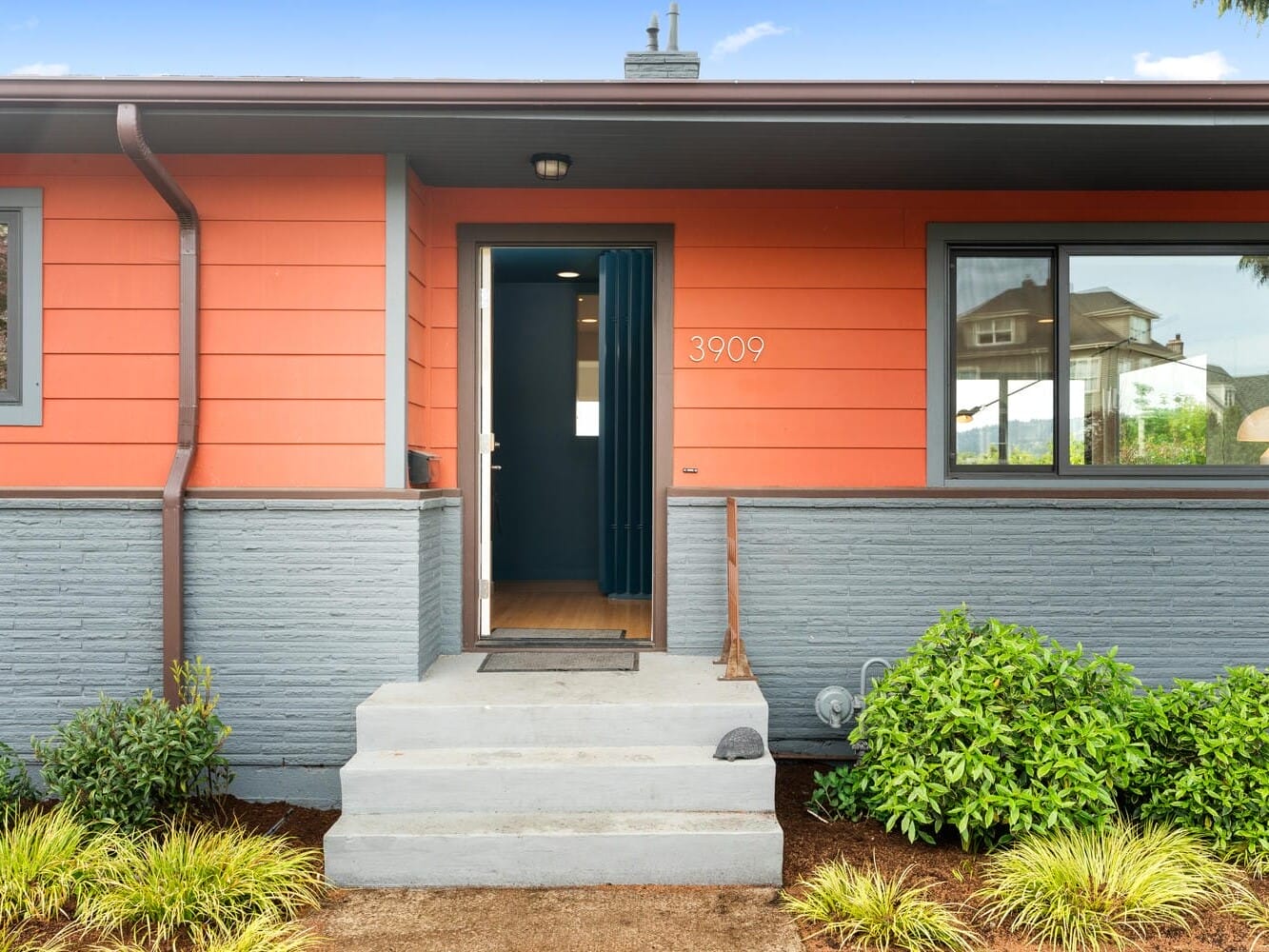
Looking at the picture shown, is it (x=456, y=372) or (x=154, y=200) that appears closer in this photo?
(x=154, y=200)

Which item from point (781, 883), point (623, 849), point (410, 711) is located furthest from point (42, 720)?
point (781, 883)

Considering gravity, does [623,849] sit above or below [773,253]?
below

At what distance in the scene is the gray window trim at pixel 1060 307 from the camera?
4418 millimetres

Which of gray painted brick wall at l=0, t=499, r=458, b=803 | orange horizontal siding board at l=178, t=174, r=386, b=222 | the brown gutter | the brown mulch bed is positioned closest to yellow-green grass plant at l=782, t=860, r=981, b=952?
the brown mulch bed

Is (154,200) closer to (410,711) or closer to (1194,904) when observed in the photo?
(410,711)

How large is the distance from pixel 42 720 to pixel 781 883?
123 inches

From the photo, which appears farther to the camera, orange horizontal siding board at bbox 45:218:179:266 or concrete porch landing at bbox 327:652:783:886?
orange horizontal siding board at bbox 45:218:179:266

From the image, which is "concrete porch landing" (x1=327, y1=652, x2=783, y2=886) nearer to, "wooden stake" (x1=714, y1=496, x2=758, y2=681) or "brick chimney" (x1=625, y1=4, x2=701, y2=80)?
"wooden stake" (x1=714, y1=496, x2=758, y2=681)

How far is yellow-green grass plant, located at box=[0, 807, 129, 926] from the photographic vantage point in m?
2.98

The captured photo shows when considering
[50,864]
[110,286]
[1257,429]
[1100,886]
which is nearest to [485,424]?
[110,286]

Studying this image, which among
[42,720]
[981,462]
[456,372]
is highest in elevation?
[456,372]

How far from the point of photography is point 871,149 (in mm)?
3887

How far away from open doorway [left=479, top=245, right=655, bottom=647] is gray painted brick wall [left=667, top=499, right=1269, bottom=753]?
2.03 meters

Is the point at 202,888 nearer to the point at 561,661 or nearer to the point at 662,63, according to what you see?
the point at 561,661
